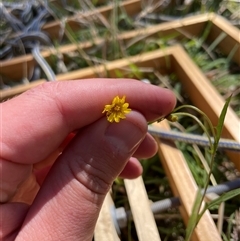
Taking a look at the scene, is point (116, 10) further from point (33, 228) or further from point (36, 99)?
point (33, 228)

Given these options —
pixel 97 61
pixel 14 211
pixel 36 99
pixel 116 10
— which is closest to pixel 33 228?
pixel 14 211

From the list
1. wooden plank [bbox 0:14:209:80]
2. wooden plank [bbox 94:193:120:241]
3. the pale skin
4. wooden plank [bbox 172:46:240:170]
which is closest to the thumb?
the pale skin

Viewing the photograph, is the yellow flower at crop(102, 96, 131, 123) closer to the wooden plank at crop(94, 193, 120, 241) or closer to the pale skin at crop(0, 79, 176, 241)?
the pale skin at crop(0, 79, 176, 241)

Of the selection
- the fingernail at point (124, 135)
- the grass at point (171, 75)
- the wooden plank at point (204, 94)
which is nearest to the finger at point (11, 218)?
the fingernail at point (124, 135)

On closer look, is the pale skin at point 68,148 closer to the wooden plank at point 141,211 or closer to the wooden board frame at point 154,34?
the wooden plank at point 141,211

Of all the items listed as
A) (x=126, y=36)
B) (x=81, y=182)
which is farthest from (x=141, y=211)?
(x=126, y=36)
